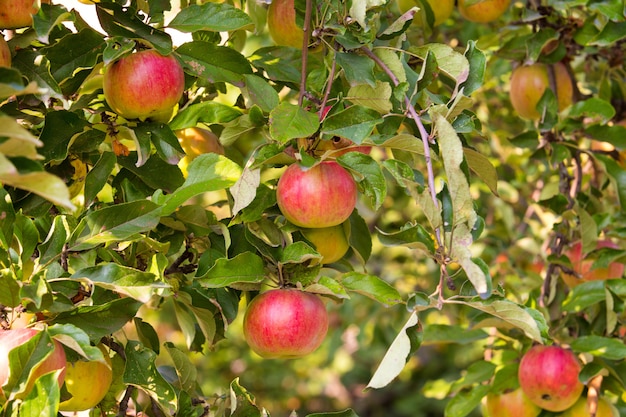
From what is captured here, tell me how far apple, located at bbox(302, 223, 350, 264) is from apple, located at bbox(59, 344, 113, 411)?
32cm

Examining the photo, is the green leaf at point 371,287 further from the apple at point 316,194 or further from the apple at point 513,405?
the apple at point 513,405

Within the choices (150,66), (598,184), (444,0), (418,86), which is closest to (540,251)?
→ (598,184)

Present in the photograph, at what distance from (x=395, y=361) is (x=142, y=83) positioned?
0.48 meters

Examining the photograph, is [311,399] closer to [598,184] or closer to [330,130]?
[598,184]

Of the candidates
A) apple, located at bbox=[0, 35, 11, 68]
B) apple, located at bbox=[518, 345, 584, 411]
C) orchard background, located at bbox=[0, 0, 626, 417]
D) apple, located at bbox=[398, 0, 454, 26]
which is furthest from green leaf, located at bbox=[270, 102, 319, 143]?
apple, located at bbox=[518, 345, 584, 411]

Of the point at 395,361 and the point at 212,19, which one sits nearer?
the point at 395,361

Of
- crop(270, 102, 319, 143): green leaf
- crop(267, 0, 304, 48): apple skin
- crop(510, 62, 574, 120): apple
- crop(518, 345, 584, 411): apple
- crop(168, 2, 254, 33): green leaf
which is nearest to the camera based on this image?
crop(270, 102, 319, 143): green leaf

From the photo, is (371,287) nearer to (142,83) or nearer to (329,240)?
(329,240)

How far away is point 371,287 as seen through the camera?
102cm

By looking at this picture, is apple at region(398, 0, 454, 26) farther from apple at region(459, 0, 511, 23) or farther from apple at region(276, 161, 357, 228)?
apple at region(276, 161, 357, 228)

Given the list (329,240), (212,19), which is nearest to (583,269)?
(329,240)

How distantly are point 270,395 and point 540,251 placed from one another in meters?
2.96

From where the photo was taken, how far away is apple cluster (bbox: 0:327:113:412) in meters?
0.81

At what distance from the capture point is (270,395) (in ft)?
15.0
